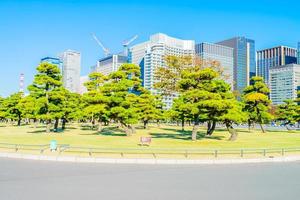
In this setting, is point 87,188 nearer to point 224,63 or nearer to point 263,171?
point 263,171

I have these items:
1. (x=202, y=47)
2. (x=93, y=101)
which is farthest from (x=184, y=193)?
(x=202, y=47)

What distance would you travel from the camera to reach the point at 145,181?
40.6 feet

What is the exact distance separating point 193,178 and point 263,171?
13.1ft

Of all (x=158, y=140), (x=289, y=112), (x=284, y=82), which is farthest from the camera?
(x=284, y=82)

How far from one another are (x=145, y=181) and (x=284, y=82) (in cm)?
18644

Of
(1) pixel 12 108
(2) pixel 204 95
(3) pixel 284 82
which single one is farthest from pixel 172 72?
(3) pixel 284 82

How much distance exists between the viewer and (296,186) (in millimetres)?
11703

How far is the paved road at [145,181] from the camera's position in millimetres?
10078

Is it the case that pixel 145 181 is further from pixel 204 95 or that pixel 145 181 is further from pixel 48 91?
pixel 48 91

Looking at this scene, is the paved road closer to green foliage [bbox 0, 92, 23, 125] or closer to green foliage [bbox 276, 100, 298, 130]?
green foliage [bbox 276, 100, 298, 130]

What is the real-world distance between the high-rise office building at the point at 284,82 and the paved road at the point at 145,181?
17348cm

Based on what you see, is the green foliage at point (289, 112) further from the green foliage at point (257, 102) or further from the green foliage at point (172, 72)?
the green foliage at point (172, 72)

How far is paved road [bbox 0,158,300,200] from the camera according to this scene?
10.1 metres

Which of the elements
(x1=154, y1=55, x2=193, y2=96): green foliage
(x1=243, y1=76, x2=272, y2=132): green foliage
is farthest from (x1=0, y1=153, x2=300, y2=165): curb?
(x1=154, y1=55, x2=193, y2=96): green foliage
